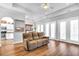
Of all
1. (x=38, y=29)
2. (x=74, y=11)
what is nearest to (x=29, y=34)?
(x=38, y=29)

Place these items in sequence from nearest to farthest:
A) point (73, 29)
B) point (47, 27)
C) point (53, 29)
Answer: point (47, 27) < point (53, 29) < point (73, 29)

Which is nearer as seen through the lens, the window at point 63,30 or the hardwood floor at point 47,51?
the hardwood floor at point 47,51

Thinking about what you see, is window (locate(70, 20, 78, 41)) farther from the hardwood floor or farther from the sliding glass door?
the hardwood floor

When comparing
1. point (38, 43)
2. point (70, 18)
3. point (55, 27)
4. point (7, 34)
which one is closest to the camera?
point (38, 43)

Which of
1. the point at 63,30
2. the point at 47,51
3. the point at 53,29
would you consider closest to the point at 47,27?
the point at 53,29

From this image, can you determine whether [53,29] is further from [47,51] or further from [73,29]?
[47,51]

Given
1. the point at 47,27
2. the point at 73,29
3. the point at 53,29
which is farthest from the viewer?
the point at 73,29

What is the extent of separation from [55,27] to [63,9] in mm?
1249

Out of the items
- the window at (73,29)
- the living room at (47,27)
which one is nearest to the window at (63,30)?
the living room at (47,27)

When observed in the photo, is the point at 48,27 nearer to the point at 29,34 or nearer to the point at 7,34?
the point at 29,34

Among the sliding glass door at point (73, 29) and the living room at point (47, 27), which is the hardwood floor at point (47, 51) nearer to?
the living room at point (47, 27)

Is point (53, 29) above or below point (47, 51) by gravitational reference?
above

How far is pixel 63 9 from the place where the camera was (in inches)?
198

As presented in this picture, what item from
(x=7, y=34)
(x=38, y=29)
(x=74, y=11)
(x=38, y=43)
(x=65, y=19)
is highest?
(x=74, y=11)
